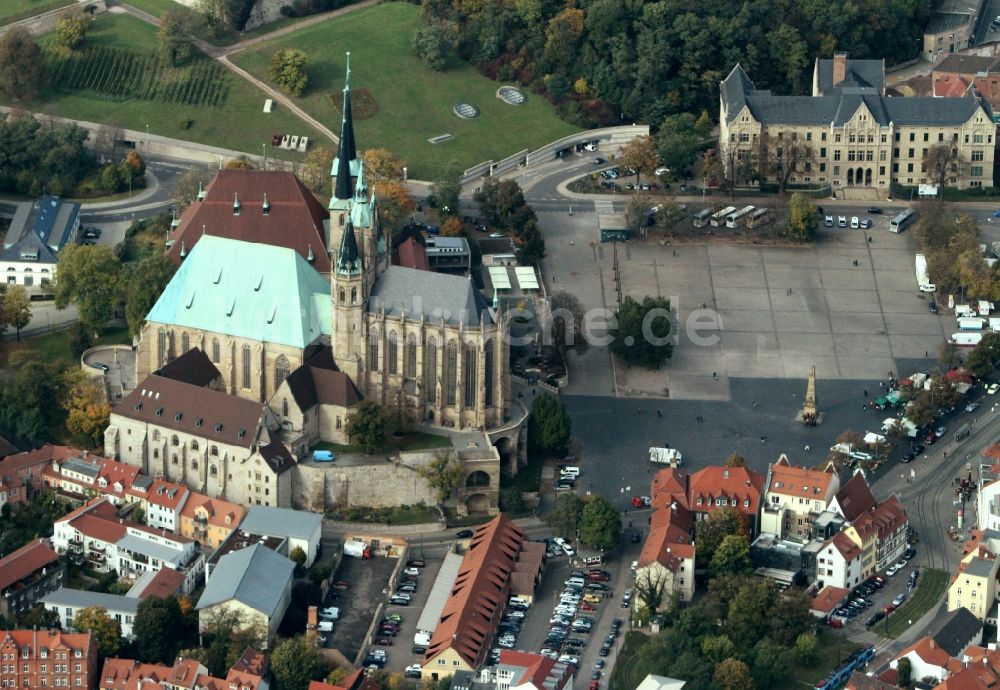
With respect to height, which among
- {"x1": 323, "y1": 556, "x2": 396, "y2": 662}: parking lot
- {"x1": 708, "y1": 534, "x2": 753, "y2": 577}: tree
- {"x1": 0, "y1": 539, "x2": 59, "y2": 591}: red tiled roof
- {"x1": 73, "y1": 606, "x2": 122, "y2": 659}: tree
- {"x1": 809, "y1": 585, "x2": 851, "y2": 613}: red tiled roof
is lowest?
{"x1": 809, "y1": 585, "x2": 851, "y2": 613}: red tiled roof

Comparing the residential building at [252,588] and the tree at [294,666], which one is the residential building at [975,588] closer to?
the tree at [294,666]

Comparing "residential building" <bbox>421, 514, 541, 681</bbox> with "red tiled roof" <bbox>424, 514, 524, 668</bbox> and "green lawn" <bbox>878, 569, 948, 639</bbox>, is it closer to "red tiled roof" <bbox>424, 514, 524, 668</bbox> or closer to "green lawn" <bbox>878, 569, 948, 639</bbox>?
"red tiled roof" <bbox>424, 514, 524, 668</bbox>

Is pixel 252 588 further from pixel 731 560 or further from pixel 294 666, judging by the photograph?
pixel 731 560

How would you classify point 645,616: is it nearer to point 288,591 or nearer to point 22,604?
point 288,591

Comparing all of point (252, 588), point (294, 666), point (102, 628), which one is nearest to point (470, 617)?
point (294, 666)

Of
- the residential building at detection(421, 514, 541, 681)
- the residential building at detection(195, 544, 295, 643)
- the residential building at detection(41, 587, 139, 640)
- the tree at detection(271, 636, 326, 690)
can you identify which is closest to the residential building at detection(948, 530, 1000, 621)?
the residential building at detection(421, 514, 541, 681)

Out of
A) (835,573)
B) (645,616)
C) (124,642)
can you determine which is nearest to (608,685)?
(645,616)
